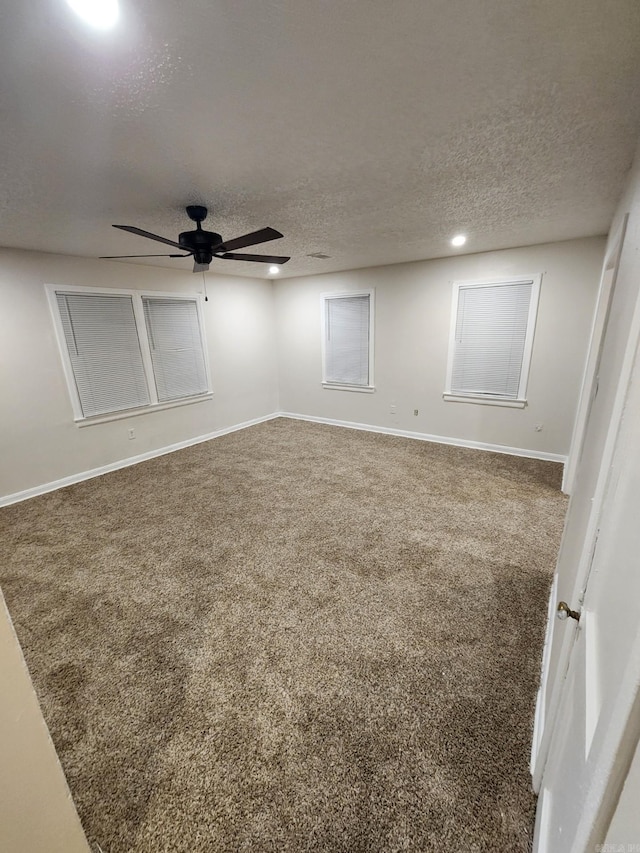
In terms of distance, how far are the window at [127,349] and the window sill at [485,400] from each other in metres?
3.62

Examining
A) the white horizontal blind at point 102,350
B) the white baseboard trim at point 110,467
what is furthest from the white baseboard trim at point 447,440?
the white horizontal blind at point 102,350

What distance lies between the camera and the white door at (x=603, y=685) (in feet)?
1.49

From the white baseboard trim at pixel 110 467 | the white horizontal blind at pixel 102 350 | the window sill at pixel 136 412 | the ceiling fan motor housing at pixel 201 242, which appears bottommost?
the white baseboard trim at pixel 110 467

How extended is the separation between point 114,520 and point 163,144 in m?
2.88

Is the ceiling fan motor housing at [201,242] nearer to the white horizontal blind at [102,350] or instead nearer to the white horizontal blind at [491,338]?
the white horizontal blind at [102,350]

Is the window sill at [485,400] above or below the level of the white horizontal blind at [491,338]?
below

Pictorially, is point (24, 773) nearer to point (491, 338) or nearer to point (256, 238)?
point (256, 238)

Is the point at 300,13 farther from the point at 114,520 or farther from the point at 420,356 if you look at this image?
the point at 420,356

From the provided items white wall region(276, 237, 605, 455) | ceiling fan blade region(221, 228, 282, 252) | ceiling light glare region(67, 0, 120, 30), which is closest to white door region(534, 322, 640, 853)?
ceiling light glare region(67, 0, 120, 30)

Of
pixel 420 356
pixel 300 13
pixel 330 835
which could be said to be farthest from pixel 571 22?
pixel 420 356

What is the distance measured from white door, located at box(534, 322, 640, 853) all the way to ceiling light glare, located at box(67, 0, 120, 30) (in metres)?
1.66

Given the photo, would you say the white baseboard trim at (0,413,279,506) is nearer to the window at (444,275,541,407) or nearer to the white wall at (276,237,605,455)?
the white wall at (276,237,605,455)

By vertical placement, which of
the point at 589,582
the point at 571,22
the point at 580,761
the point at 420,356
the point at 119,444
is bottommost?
the point at 119,444

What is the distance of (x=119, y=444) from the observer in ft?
14.1
